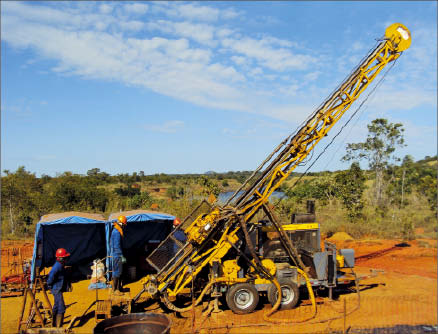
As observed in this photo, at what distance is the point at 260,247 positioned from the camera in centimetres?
1114

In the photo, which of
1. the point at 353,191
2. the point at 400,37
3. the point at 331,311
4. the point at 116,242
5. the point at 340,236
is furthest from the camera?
the point at 353,191

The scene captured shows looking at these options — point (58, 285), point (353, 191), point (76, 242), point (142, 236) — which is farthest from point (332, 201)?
point (58, 285)

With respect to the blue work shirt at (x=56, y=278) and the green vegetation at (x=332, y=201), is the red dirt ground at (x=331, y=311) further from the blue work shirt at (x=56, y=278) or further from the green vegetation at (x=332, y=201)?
the green vegetation at (x=332, y=201)

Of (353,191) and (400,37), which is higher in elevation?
(400,37)

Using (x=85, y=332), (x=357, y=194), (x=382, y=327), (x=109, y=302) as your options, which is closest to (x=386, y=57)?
(x=382, y=327)

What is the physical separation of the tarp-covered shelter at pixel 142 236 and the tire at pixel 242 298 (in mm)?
4158

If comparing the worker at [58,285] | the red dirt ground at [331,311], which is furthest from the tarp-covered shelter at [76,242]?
the worker at [58,285]

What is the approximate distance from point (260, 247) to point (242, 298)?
5.13ft

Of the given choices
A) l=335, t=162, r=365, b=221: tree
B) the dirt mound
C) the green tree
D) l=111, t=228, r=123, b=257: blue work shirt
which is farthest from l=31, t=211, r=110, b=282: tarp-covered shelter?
l=335, t=162, r=365, b=221: tree

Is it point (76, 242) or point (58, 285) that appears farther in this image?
point (76, 242)

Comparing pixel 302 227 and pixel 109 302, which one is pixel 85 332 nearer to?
pixel 109 302

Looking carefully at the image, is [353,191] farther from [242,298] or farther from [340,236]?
[242,298]

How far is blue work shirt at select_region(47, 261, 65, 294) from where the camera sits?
8.66 m

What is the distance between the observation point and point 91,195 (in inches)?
1054
